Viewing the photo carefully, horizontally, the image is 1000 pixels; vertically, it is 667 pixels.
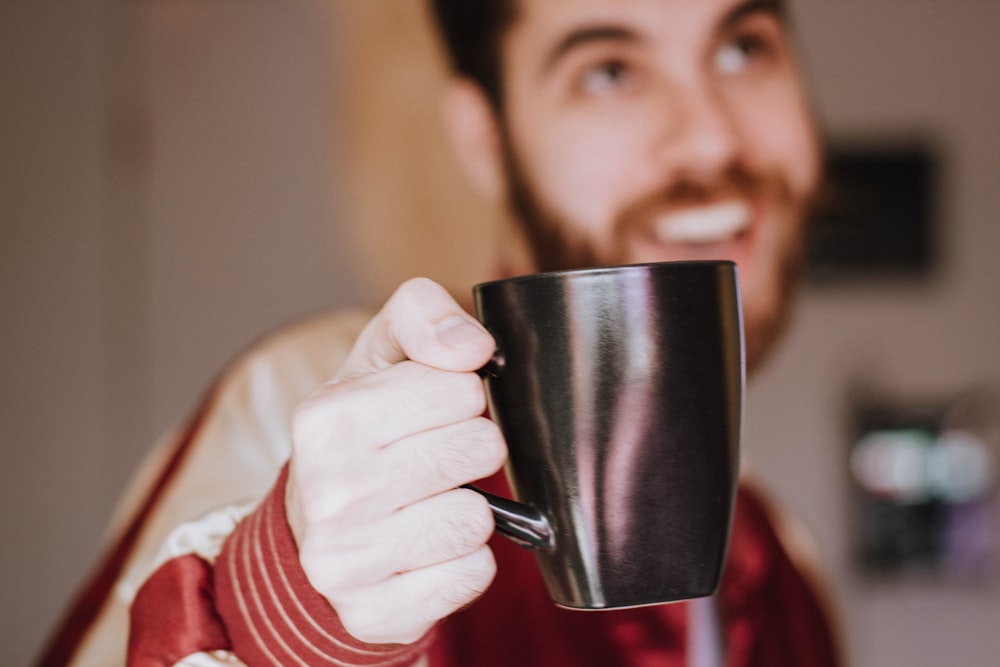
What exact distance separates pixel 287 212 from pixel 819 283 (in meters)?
1.04

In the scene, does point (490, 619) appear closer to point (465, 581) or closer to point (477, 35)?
point (465, 581)

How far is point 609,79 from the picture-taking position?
998 millimetres

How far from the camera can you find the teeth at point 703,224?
38.7 inches

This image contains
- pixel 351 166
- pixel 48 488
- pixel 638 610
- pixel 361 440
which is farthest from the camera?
pixel 48 488

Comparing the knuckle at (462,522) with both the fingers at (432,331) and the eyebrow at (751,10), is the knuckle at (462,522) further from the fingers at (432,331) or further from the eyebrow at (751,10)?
the eyebrow at (751,10)

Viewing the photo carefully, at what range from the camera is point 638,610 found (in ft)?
2.77

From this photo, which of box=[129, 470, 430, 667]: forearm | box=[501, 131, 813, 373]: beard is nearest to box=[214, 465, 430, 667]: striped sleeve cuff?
box=[129, 470, 430, 667]: forearm

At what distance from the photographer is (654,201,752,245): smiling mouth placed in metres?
0.98

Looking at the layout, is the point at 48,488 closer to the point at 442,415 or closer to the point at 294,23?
the point at 294,23

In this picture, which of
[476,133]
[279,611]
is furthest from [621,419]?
[476,133]

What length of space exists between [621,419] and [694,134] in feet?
2.24

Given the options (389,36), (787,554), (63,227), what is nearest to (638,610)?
(787,554)

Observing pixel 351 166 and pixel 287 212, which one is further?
pixel 287 212

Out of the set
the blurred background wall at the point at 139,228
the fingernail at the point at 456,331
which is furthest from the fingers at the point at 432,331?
the blurred background wall at the point at 139,228
